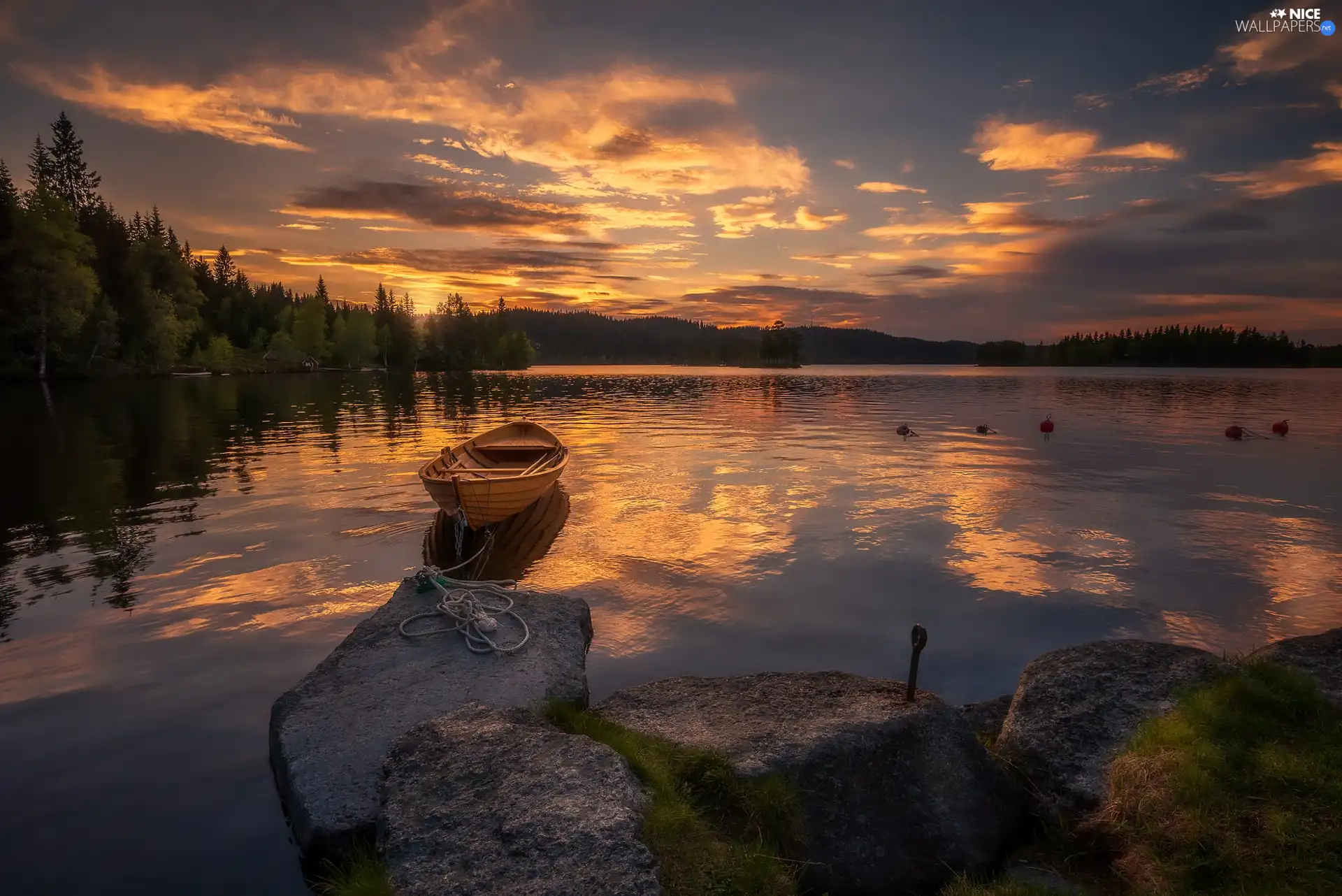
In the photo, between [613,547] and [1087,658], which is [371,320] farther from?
[1087,658]

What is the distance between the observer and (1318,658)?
797 centimetres

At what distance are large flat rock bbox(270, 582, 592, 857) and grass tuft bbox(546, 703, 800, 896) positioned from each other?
1.83 m

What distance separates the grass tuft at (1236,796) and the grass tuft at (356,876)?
6.07m

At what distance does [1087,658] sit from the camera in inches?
328

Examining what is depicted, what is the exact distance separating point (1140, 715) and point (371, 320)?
194 m

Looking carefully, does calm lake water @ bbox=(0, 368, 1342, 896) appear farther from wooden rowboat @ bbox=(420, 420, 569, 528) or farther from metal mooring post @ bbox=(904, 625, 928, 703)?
metal mooring post @ bbox=(904, 625, 928, 703)

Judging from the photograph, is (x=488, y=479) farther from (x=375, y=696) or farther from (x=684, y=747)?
(x=684, y=747)

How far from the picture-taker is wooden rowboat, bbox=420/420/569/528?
1714 centimetres

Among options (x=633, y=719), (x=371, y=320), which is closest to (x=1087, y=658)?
(x=633, y=719)

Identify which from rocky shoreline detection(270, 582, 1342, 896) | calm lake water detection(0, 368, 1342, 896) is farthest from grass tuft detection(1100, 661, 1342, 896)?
calm lake water detection(0, 368, 1342, 896)

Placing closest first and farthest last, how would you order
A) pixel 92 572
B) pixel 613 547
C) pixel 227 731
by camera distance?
1. pixel 227 731
2. pixel 92 572
3. pixel 613 547

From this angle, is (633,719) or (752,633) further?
(752,633)

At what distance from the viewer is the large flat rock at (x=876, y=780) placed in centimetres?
618

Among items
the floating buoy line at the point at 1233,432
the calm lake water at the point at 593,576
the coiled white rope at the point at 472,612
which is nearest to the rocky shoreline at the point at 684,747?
the coiled white rope at the point at 472,612
